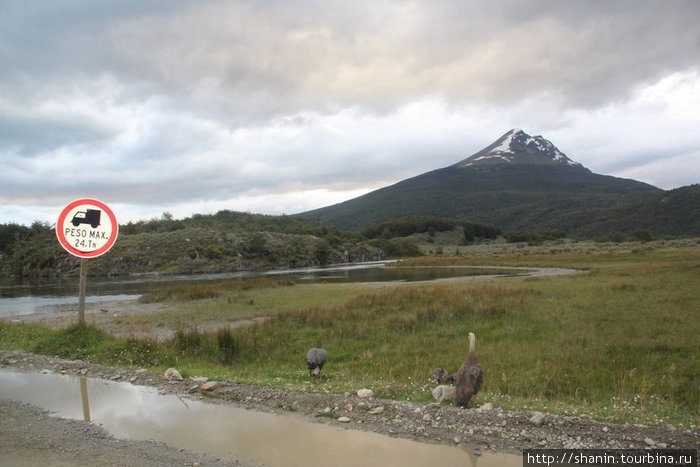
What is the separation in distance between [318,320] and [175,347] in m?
5.76

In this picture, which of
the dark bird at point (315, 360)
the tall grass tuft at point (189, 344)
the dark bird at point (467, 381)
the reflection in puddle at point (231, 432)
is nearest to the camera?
the reflection in puddle at point (231, 432)

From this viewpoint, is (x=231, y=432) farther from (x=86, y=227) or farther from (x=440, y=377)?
(x=86, y=227)

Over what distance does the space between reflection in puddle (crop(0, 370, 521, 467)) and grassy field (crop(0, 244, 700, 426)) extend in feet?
5.16

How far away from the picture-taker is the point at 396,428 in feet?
16.3

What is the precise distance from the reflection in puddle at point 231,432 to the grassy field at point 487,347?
5.16 feet

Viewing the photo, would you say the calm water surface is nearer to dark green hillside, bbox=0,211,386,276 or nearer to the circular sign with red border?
the circular sign with red border

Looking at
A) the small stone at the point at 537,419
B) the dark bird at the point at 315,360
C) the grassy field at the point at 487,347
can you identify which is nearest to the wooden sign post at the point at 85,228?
the grassy field at the point at 487,347

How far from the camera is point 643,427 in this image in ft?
15.4

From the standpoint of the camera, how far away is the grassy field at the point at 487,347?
7266 millimetres

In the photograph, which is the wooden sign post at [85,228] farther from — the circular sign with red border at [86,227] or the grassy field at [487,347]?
the grassy field at [487,347]

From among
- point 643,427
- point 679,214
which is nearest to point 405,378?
point 643,427

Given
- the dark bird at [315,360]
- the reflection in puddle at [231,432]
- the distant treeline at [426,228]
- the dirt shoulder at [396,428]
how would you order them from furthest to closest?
the distant treeline at [426,228]
the dark bird at [315,360]
the dirt shoulder at [396,428]
the reflection in puddle at [231,432]

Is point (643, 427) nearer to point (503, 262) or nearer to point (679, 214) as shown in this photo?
point (503, 262)

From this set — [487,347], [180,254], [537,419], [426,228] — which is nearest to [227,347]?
[487,347]
